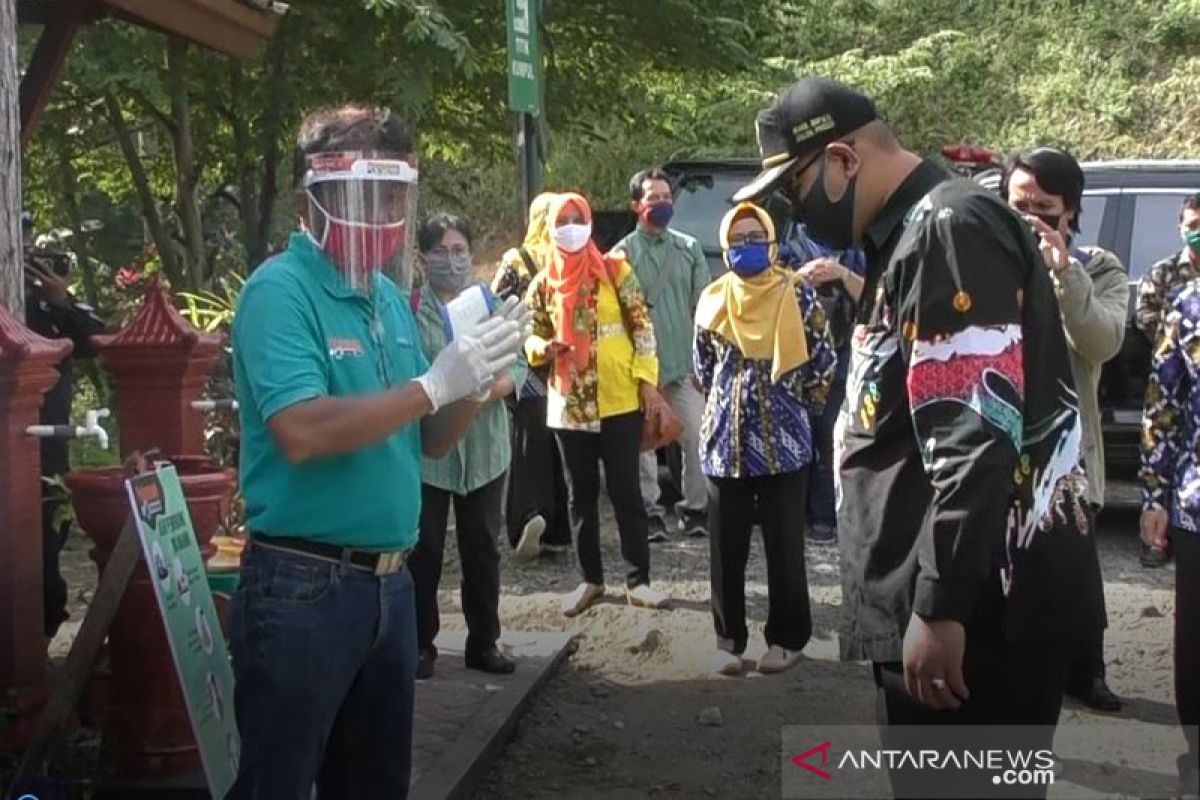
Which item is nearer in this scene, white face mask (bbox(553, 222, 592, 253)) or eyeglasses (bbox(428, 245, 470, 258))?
eyeglasses (bbox(428, 245, 470, 258))

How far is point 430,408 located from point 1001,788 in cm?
132

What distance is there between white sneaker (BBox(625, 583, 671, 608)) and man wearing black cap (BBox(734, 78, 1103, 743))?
A: 14.1 feet

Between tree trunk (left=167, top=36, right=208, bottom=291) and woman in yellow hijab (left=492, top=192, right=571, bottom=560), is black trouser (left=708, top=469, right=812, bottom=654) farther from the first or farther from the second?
tree trunk (left=167, top=36, right=208, bottom=291)

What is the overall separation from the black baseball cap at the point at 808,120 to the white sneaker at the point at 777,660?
12.0ft

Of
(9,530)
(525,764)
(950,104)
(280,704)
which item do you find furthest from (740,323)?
(950,104)

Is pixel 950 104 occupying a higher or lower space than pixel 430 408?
higher

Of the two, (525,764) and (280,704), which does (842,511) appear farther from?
(525,764)

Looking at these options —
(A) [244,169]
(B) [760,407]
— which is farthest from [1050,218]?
(A) [244,169]

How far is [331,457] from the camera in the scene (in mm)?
3068

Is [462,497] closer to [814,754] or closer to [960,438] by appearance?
[814,754]

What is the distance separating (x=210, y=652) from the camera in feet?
12.9

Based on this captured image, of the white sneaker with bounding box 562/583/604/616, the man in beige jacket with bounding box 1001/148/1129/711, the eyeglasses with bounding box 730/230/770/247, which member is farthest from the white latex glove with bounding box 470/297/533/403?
the white sneaker with bounding box 562/583/604/616

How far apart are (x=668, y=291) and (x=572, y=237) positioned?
163 cm

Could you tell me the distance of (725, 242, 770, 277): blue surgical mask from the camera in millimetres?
6426
